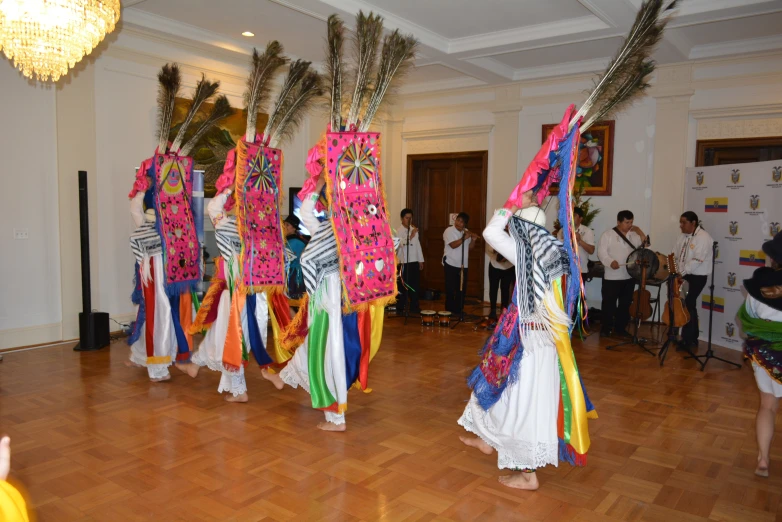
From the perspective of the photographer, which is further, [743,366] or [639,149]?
[639,149]

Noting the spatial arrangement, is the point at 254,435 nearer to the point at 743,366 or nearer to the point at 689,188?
the point at 743,366

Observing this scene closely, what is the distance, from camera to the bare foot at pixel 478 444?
3436 millimetres

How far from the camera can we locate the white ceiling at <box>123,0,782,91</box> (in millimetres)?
6012

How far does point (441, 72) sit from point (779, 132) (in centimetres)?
457

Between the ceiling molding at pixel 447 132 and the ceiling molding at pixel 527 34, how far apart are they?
6.94 ft

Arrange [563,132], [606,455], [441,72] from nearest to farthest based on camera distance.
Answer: [563,132]
[606,455]
[441,72]

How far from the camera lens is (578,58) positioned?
8195 millimetres

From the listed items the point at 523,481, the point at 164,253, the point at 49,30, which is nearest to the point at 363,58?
the point at 49,30

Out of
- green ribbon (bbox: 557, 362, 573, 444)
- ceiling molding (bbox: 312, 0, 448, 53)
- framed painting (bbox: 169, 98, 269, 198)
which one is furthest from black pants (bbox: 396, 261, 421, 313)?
green ribbon (bbox: 557, 362, 573, 444)

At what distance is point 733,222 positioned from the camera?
659cm

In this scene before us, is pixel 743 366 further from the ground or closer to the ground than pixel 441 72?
closer to the ground

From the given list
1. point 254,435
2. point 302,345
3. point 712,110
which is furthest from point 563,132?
point 712,110

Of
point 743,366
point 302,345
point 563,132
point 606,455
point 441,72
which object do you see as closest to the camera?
point 563,132

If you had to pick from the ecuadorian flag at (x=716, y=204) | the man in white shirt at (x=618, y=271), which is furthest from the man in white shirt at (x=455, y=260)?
the ecuadorian flag at (x=716, y=204)
